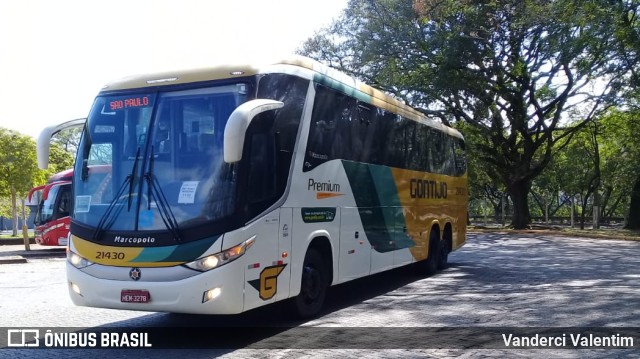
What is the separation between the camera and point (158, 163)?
22.4ft

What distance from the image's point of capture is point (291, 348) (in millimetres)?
6559

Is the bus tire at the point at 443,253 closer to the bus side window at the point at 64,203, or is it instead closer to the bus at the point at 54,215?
the bus at the point at 54,215

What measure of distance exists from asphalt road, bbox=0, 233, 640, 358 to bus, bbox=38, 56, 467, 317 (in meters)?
0.55

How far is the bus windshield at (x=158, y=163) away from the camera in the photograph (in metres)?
6.61

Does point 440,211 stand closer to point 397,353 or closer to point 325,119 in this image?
point 325,119

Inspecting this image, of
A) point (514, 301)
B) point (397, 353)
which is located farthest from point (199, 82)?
point (514, 301)

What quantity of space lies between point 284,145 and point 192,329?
2.69 meters

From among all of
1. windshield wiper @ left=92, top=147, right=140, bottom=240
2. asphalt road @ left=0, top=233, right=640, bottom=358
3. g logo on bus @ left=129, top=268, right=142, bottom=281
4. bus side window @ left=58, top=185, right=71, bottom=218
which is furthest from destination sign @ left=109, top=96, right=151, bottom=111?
bus side window @ left=58, top=185, right=71, bottom=218

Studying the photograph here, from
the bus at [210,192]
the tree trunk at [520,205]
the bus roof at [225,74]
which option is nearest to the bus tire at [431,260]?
the bus at [210,192]

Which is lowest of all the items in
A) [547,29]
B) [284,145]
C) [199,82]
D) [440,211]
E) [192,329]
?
[192,329]

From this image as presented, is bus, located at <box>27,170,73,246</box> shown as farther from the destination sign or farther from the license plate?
the license plate

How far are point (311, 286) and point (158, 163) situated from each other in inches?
110

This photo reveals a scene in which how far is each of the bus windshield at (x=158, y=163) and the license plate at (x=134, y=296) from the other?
0.70 m

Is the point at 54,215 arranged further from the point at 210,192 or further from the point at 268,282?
the point at 210,192
